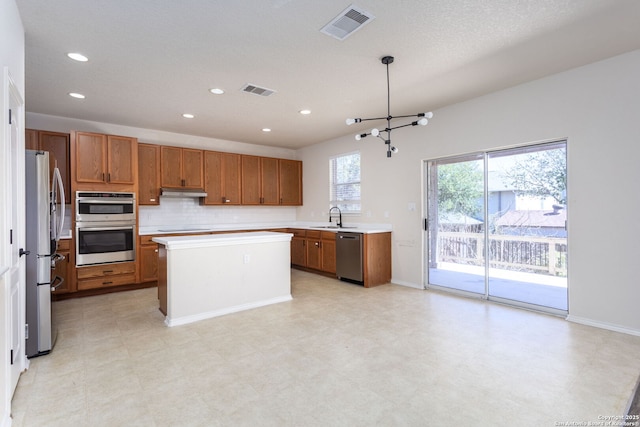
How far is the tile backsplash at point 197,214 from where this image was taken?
221 inches

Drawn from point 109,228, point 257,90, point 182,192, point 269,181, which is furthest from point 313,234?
point 109,228

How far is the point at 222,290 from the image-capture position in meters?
3.67

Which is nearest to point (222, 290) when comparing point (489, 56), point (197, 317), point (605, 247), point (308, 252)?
point (197, 317)

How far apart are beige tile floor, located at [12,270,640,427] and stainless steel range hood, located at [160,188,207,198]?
223 cm

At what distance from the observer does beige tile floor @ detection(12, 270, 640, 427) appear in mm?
1874

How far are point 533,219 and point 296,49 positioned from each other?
328 centimetres

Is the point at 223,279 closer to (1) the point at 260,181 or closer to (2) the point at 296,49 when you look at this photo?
(2) the point at 296,49

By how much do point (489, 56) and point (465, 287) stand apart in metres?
2.96

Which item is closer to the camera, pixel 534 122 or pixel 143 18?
pixel 143 18

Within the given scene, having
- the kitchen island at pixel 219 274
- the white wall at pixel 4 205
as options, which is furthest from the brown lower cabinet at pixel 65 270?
the white wall at pixel 4 205

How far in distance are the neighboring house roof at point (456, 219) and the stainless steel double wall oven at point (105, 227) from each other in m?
4.66

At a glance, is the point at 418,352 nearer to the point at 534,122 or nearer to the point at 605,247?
the point at 605,247

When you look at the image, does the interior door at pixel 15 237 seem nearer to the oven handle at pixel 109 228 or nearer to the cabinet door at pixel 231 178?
the oven handle at pixel 109 228

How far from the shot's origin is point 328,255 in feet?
18.4
